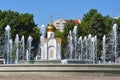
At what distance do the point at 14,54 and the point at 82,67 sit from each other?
36.1 m


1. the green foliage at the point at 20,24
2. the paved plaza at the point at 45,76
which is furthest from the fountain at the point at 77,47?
the paved plaza at the point at 45,76

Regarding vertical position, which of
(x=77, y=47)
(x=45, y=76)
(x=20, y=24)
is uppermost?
(x=20, y=24)

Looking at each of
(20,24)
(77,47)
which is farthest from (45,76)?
(20,24)

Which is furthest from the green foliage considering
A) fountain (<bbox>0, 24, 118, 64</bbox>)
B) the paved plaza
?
the paved plaza

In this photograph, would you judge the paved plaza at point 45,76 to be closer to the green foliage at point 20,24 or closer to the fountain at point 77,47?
the fountain at point 77,47

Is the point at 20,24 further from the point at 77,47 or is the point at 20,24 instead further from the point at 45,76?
the point at 45,76

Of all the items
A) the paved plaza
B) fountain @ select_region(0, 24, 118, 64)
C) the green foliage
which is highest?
the green foliage

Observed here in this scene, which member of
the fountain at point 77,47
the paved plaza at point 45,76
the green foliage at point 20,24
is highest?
the green foliage at point 20,24

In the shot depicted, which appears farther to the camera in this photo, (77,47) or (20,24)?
(20,24)

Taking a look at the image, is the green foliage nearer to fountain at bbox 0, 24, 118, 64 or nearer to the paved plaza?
fountain at bbox 0, 24, 118, 64

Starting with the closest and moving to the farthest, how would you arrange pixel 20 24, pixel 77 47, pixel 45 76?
pixel 45 76 < pixel 77 47 < pixel 20 24

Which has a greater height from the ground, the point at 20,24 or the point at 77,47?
the point at 20,24

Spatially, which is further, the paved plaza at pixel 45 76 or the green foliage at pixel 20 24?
the green foliage at pixel 20 24

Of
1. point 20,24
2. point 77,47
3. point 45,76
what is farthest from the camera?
point 20,24
